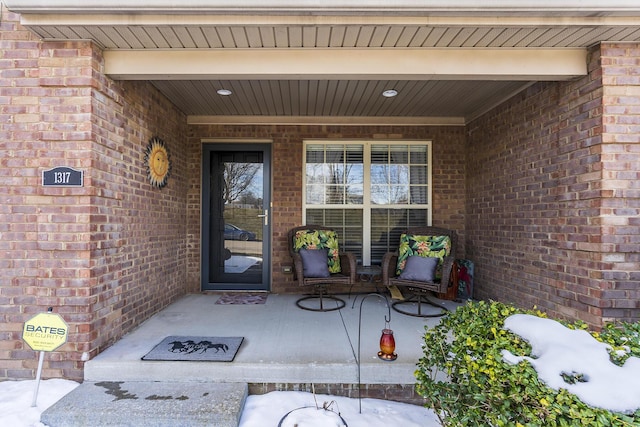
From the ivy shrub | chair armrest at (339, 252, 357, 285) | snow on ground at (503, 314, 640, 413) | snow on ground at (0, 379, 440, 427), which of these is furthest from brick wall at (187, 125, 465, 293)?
snow on ground at (503, 314, 640, 413)

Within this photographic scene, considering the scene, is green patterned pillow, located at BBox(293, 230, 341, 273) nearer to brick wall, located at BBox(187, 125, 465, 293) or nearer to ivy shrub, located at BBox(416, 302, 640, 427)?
brick wall, located at BBox(187, 125, 465, 293)

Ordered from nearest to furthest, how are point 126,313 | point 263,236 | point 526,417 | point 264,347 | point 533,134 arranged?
point 526,417 < point 264,347 < point 126,313 < point 533,134 < point 263,236

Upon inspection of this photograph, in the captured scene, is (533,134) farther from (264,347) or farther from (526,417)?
(264,347)

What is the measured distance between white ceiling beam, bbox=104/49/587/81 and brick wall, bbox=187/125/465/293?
1.92m

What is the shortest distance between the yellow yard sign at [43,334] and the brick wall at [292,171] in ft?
7.70

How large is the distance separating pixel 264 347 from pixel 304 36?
2.41 m

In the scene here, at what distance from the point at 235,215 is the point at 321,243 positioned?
133cm

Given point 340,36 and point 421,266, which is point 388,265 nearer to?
point 421,266

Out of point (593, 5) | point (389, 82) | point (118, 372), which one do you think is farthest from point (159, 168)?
point (593, 5)

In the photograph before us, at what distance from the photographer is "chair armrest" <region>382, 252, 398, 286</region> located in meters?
3.69

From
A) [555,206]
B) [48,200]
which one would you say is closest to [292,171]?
[48,200]

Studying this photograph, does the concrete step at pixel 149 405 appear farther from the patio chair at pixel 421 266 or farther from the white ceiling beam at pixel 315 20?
the white ceiling beam at pixel 315 20

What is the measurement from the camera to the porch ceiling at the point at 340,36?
2143 millimetres

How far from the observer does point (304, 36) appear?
94.8 inches
